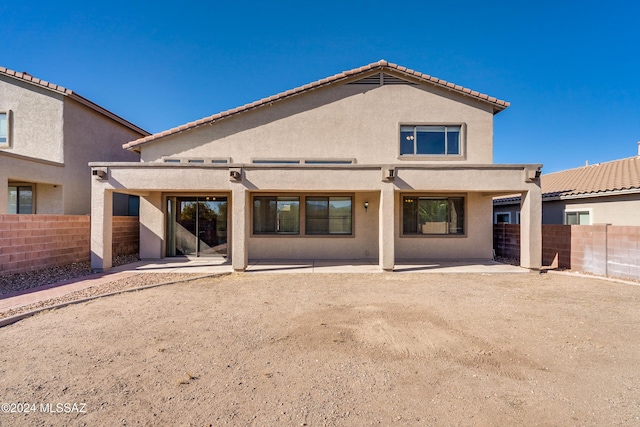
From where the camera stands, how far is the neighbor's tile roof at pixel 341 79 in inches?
469

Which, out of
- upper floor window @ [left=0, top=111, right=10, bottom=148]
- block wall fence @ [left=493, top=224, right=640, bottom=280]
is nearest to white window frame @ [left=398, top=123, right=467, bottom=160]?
block wall fence @ [left=493, top=224, right=640, bottom=280]

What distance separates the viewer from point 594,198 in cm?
1273

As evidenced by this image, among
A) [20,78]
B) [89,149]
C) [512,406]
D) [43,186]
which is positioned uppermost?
[20,78]

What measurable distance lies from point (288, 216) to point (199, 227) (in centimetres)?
383

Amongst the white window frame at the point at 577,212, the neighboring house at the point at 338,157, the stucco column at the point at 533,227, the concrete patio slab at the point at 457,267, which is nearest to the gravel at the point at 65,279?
the neighboring house at the point at 338,157

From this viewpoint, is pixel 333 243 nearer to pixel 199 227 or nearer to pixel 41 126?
pixel 199 227

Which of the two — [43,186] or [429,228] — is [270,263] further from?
[43,186]

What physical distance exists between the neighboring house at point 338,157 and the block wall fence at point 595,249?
216cm

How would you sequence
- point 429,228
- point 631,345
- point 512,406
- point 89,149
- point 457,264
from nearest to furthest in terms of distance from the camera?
1. point 512,406
2. point 631,345
3. point 457,264
4. point 429,228
5. point 89,149

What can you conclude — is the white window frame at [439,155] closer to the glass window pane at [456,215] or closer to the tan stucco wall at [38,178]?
the glass window pane at [456,215]

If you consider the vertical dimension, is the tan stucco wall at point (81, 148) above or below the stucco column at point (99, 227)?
above

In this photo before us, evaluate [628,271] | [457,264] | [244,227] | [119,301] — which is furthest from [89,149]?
[628,271]

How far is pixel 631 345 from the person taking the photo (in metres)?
4.62

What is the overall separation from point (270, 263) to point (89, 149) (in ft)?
35.9
